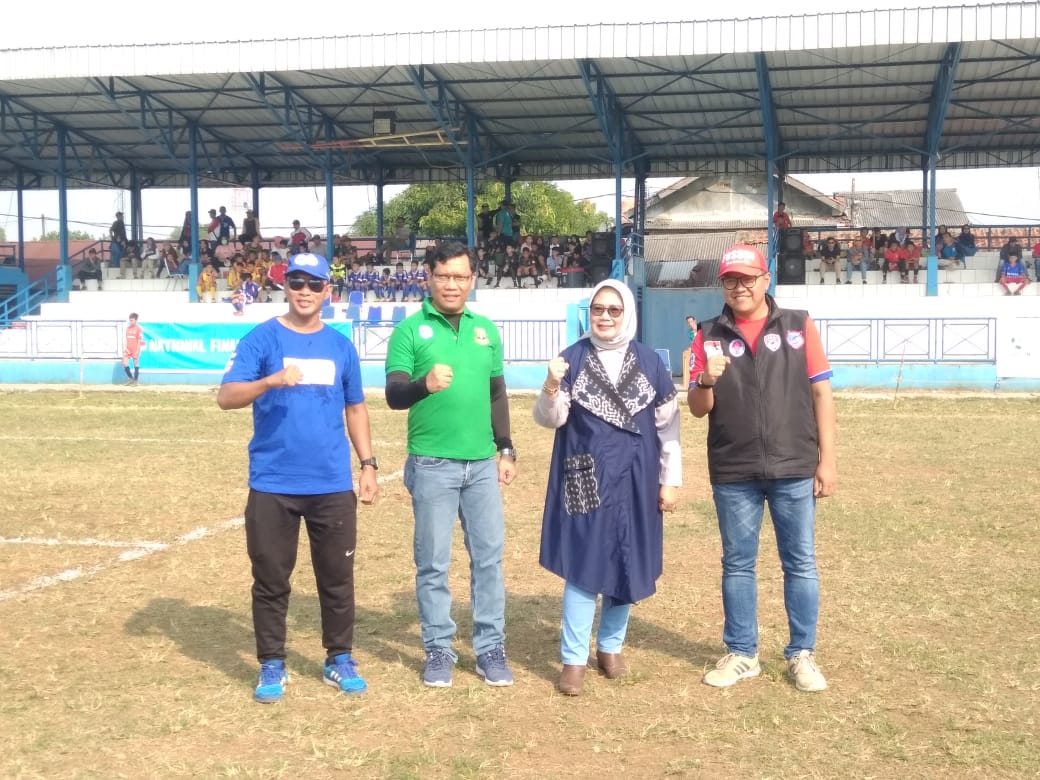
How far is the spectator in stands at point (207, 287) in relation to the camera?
107ft

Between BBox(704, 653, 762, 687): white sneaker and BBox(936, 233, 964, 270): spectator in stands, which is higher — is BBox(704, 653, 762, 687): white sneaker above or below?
below

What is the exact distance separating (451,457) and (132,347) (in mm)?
21550

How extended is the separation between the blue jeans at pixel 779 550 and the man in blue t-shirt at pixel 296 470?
156cm

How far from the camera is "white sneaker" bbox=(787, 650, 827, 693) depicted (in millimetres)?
5117

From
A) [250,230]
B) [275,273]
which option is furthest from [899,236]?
[250,230]

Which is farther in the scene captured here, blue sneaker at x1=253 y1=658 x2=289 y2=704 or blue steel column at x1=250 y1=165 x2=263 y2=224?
blue steel column at x1=250 y1=165 x2=263 y2=224

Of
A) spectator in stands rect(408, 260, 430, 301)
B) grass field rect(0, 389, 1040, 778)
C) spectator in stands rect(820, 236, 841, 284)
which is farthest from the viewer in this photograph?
spectator in stands rect(408, 260, 430, 301)

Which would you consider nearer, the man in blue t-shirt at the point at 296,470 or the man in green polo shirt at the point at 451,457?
the man in blue t-shirt at the point at 296,470

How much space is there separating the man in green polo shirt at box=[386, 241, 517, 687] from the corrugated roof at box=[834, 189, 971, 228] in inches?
2391

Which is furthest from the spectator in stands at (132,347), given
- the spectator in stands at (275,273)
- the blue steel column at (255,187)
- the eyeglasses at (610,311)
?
the eyeglasses at (610,311)

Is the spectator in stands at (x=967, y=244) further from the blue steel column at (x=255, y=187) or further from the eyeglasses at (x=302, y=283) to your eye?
the eyeglasses at (x=302, y=283)

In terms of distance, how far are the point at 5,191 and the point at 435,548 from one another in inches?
1722

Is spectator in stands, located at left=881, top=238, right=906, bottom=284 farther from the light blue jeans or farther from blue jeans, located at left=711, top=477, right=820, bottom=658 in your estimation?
the light blue jeans

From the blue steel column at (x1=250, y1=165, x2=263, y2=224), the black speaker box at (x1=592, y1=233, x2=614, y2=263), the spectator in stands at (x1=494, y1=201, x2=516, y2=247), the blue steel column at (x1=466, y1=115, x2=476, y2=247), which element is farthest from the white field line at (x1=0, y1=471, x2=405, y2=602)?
the blue steel column at (x1=250, y1=165, x2=263, y2=224)
